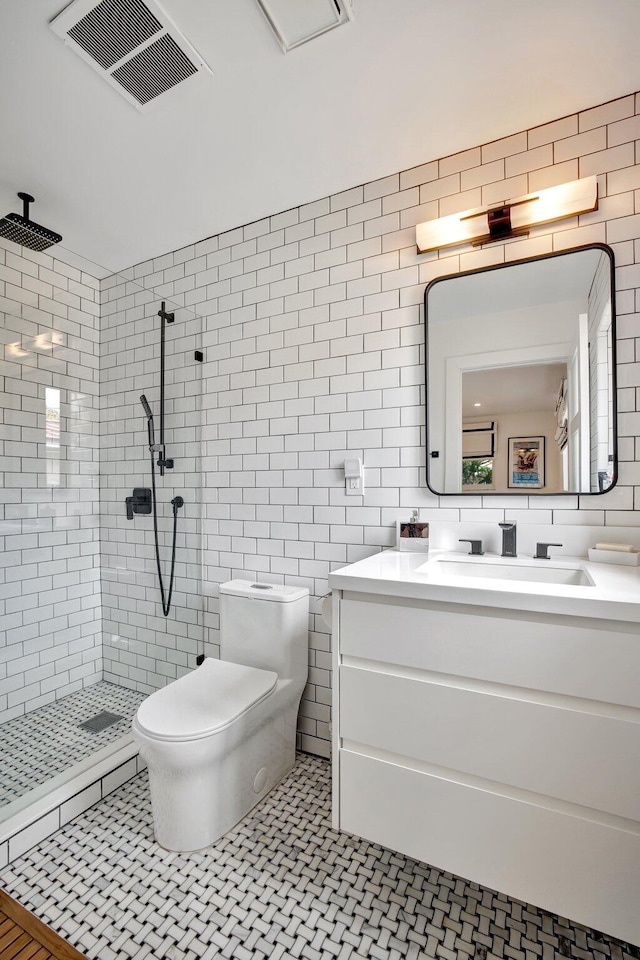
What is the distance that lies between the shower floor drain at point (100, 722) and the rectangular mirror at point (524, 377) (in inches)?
74.9

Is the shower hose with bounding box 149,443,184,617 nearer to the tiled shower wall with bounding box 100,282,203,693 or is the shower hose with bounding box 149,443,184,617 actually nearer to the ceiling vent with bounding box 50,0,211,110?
the tiled shower wall with bounding box 100,282,203,693

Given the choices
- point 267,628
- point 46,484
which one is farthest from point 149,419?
point 267,628

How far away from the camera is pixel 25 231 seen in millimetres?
2006

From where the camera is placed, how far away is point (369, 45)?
136 cm

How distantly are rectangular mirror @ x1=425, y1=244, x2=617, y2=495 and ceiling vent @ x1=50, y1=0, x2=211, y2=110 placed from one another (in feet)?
3.72

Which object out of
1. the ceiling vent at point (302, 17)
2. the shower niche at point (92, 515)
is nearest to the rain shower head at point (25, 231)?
the shower niche at point (92, 515)

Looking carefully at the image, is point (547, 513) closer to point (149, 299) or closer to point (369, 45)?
point (369, 45)

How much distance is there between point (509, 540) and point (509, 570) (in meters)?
0.13

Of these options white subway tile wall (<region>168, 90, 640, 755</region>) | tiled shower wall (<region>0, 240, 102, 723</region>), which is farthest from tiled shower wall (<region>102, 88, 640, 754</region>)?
tiled shower wall (<region>0, 240, 102, 723</region>)

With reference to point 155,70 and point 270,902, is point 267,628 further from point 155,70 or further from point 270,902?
point 155,70

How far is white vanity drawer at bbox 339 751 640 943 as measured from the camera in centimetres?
103

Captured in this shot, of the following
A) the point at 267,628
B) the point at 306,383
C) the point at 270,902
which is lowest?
the point at 270,902

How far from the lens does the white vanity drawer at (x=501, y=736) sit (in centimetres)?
102

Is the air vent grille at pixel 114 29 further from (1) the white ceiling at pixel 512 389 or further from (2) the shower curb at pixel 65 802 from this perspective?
(2) the shower curb at pixel 65 802
